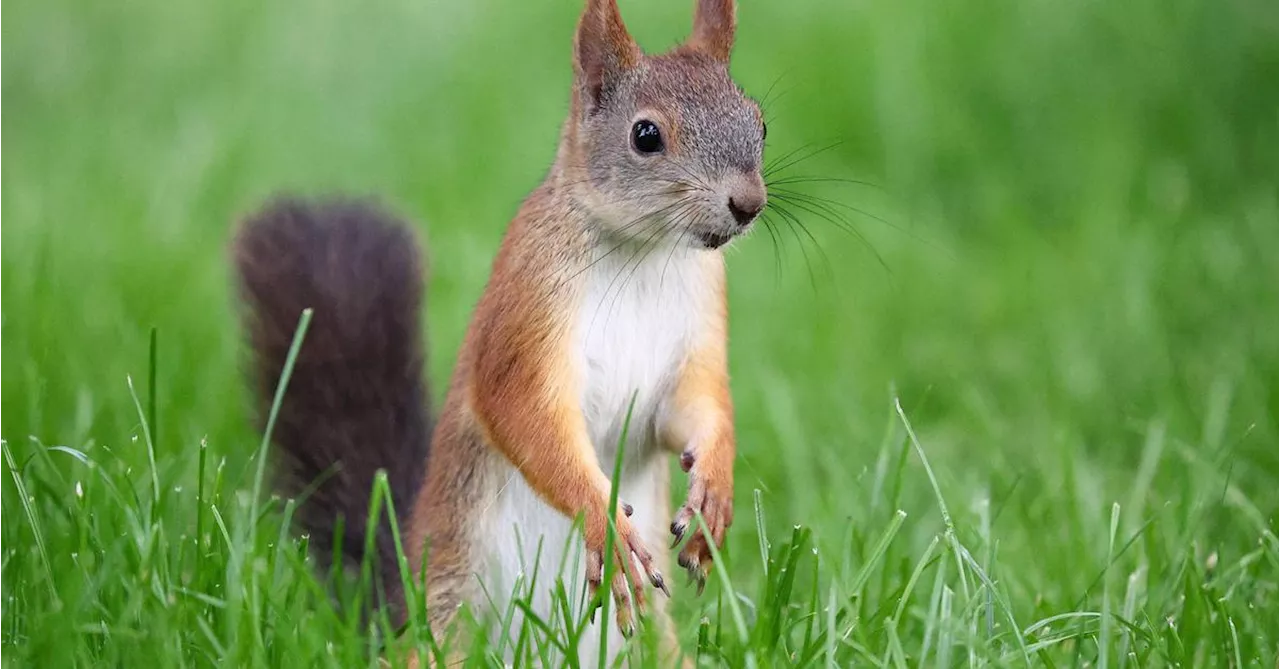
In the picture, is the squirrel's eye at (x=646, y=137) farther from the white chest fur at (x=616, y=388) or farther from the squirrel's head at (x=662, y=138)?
the white chest fur at (x=616, y=388)

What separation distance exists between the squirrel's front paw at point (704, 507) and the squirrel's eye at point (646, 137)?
0.43 metres

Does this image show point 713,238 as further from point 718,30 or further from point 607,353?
point 718,30

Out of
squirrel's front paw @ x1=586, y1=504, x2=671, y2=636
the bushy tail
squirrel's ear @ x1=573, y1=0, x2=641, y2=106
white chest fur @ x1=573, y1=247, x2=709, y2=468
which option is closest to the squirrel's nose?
white chest fur @ x1=573, y1=247, x2=709, y2=468

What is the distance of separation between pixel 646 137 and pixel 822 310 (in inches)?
84.8

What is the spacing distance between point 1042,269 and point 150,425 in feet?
8.94

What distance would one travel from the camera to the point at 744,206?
2.12m

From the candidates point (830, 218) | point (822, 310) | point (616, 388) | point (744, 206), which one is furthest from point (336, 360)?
point (822, 310)

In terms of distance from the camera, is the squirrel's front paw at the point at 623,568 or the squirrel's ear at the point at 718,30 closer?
the squirrel's front paw at the point at 623,568

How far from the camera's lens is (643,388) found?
2.27 metres

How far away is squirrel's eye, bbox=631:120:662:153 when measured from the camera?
2.22 metres

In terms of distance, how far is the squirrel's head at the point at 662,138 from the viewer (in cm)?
216

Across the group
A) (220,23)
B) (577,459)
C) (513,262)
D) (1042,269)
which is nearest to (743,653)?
(577,459)

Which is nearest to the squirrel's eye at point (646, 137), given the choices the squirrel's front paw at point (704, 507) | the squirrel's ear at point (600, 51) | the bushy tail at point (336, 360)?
the squirrel's ear at point (600, 51)

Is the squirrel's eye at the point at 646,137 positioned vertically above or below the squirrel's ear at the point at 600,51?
below
